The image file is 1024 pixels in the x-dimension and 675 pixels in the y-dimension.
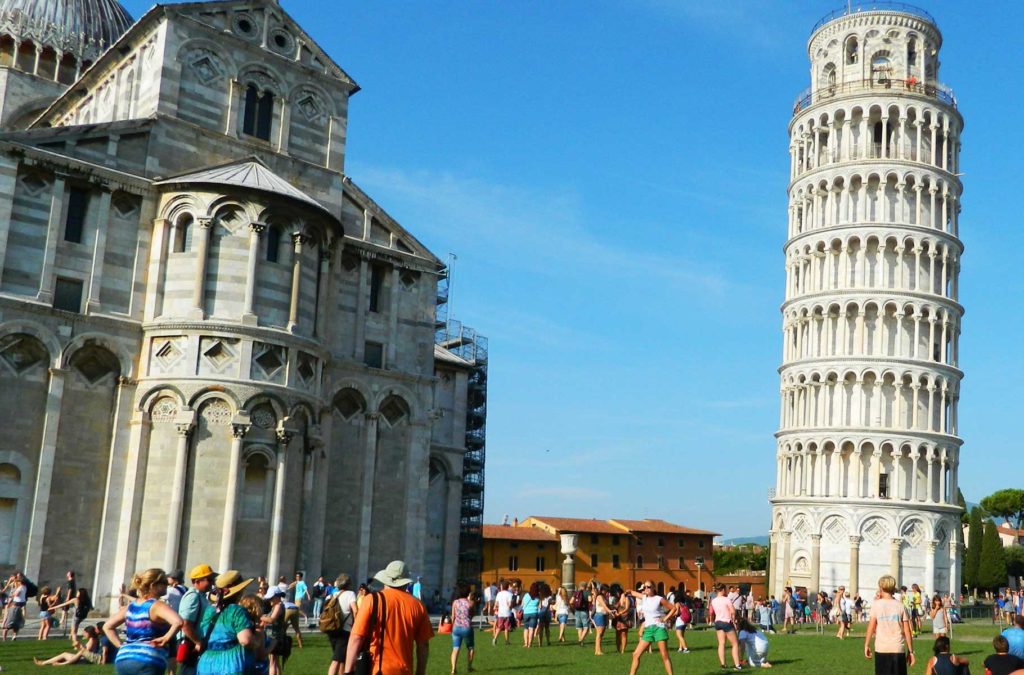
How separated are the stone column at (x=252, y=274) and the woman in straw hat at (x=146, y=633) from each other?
19034 mm

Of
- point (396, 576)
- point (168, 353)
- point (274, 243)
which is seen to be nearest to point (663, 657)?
point (396, 576)

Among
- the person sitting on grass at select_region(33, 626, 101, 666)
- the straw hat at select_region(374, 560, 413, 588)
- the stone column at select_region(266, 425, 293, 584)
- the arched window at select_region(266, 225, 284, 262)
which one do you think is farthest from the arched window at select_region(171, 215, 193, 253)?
the straw hat at select_region(374, 560, 413, 588)

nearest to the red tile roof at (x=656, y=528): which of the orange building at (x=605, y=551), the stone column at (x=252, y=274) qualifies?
the orange building at (x=605, y=551)

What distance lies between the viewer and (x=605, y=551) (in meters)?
78.6

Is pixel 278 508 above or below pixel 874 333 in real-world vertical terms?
below

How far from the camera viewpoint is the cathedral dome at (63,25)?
132 feet

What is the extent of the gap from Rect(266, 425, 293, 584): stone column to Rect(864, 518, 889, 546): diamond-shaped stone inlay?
34.5 metres

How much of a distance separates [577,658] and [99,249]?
53.9ft

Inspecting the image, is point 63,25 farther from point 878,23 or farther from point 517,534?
point 517,534

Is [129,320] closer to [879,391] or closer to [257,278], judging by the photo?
[257,278]

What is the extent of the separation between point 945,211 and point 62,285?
149 ft

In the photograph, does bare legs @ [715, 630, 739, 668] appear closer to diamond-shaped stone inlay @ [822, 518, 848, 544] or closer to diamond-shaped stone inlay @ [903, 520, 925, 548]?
diamond-shaped stone inlay @ [822, 518, 848, 544]

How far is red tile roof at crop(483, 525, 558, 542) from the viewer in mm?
73875

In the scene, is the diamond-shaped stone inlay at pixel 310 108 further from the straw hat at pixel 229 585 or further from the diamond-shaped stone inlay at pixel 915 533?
the diamond-shaped stone inlay at pixel 915 533
